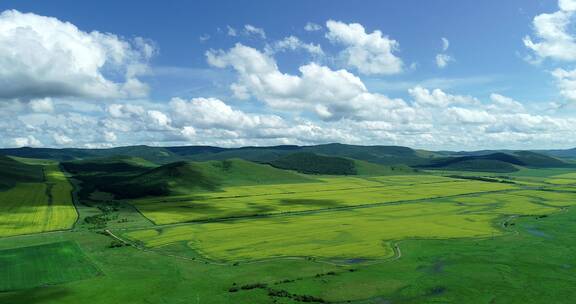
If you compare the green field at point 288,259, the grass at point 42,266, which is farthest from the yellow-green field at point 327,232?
the grass at point 42,266

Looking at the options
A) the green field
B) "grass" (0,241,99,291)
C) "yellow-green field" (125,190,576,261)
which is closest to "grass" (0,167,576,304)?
the green field

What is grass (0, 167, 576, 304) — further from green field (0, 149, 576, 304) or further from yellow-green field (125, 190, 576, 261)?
yellow-green field (125, 190, 576, 261)

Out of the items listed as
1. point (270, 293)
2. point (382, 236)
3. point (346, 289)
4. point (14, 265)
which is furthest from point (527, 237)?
point (14, 265)

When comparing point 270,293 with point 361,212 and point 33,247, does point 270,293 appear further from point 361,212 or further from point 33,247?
point 361,212

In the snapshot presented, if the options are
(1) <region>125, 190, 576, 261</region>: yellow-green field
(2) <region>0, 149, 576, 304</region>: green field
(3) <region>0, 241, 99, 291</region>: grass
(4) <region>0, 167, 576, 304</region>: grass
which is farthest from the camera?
(1) <region>125, 190, 576, 261</region>: yellow-green field

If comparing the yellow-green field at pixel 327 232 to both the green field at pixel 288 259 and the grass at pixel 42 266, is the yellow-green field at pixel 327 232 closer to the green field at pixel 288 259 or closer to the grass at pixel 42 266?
the green field at pixel 288 259

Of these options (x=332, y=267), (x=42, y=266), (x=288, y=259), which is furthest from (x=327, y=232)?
(x=42, y=266)

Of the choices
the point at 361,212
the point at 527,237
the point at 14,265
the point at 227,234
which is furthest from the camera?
the point at 361,212
